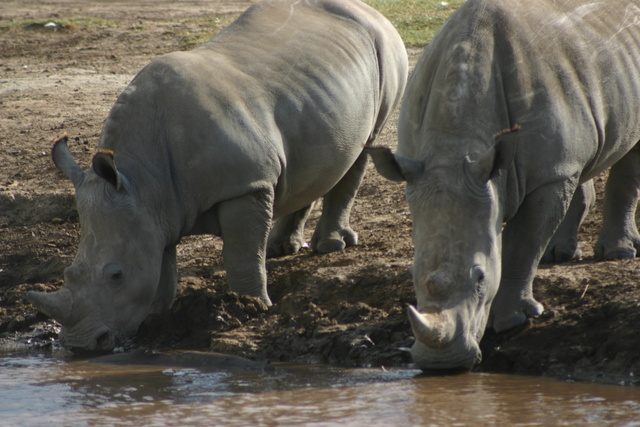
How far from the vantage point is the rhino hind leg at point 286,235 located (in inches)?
366

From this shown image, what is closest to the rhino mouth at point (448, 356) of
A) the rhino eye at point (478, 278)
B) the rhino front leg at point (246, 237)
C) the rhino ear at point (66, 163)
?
the rhino eye at point (478, 278)

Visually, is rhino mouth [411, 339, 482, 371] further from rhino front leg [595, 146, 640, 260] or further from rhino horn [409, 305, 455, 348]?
rhino front leg [595, 146, 640, 260]

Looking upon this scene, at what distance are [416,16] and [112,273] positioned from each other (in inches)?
406

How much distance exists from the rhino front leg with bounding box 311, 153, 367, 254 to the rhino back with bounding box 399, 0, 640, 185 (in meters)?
2.54

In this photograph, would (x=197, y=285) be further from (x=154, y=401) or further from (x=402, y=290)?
(x=154, y=401)

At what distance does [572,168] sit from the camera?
6.35 metres

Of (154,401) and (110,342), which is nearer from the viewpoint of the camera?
(154,401)

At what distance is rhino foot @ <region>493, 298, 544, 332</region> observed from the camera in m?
6.54

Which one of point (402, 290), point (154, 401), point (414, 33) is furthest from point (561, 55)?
point (414, 33)

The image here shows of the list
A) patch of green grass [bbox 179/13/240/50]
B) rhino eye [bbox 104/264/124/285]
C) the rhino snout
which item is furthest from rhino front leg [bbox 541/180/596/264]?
patch of green grass [bbox 179/13/240/50]

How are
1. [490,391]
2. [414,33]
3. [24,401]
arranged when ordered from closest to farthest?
[490,391] → [24,401] → [414,33]

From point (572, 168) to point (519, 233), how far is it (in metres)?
0.45

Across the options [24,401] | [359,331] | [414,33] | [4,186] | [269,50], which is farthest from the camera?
[414,33]

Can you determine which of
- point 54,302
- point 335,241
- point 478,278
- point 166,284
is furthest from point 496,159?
point 335,241
